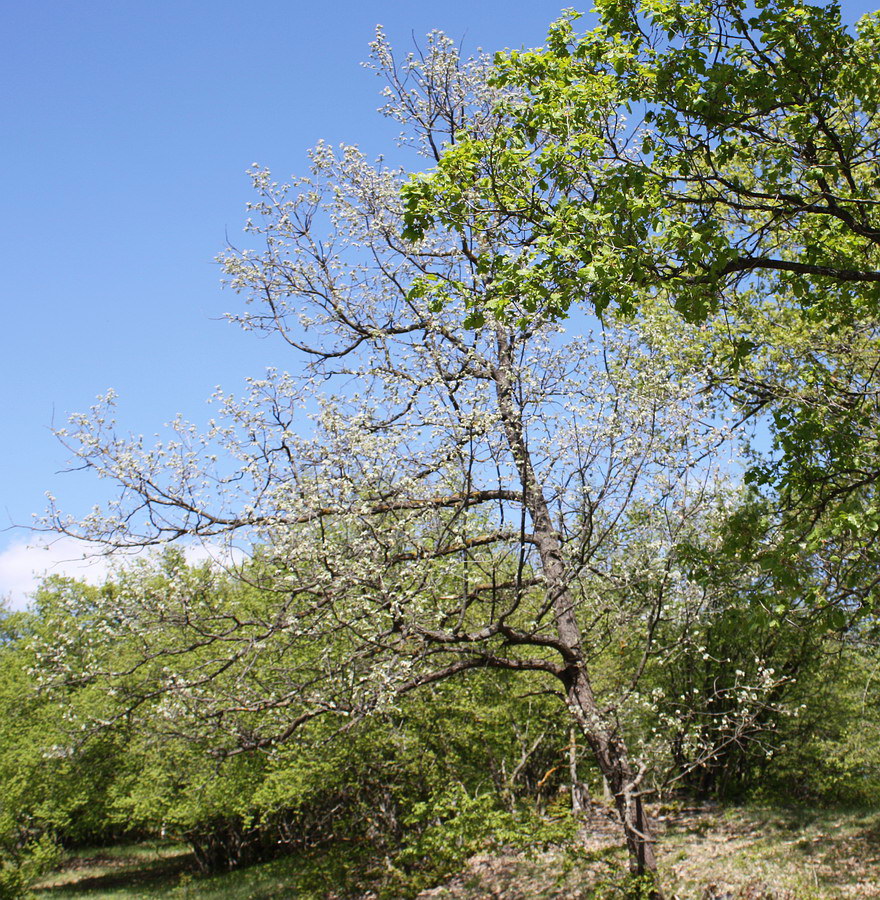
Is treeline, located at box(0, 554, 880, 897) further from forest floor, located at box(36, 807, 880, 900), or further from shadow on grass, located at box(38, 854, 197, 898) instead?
shadow on grass, located at box(38, 854, 197, 898)

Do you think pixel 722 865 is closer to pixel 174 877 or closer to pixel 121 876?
pixel 174 877

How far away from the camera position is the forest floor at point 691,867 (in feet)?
44.1

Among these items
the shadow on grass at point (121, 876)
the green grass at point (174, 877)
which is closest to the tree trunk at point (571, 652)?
the green grass at point (174, 877)

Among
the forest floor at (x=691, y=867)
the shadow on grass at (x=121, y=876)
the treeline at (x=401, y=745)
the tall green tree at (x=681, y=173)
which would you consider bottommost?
the shadow on grass at (x=121, y=876)

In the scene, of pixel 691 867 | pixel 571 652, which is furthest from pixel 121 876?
pixel 571 652

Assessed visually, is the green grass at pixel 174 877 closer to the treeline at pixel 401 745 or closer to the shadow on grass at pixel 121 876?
the shadow on grass at pixel 121 876

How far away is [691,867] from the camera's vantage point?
614 inches

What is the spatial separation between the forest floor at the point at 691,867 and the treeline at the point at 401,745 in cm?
84

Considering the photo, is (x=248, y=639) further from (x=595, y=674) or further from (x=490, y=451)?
(x=595, y=674)

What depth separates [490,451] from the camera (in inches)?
387

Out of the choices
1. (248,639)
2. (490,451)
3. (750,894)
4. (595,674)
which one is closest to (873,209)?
(490,451)

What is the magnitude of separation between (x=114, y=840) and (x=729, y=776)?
3489cm

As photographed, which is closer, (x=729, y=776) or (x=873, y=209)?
(x=873, y=209)

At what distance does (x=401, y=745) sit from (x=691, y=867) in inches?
252
